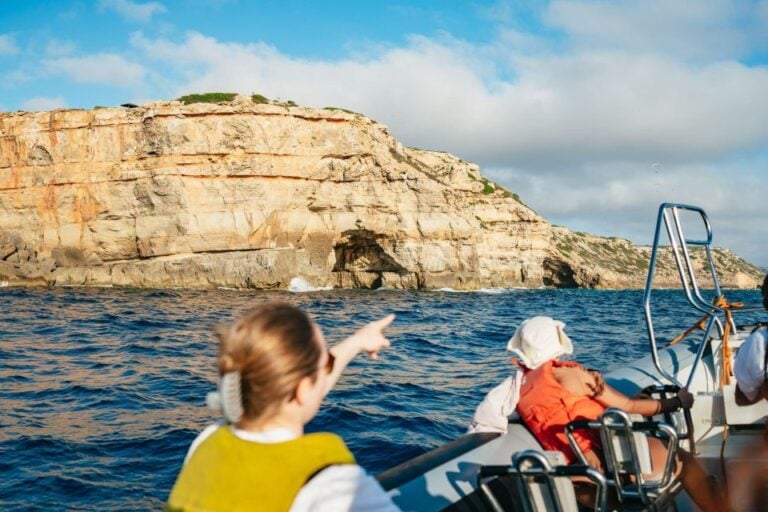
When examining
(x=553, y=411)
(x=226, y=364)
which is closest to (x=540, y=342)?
(x=553, y=411)

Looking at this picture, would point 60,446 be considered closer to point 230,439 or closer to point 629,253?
point 230,439

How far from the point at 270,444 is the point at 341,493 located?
187 mm

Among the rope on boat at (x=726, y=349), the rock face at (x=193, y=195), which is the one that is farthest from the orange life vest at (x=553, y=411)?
the rock face at (x=193, y=195)

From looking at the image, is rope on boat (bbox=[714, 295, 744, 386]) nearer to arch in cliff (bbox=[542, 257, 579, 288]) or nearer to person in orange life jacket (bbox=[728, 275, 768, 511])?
person in orange life jacket (bbox=[728, 275, 768, 511])

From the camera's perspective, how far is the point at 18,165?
133 feet

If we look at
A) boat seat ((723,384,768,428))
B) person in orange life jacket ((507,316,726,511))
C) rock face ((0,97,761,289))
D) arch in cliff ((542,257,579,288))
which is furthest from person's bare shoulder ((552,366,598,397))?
arch in cliff ((542,257,579,288))

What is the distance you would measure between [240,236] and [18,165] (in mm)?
14523

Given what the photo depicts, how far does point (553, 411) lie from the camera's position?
3.62 metres

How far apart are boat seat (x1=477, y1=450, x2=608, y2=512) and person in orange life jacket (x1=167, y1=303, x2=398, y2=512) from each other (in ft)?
3.81

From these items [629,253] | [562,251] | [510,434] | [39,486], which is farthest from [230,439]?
[629,253]

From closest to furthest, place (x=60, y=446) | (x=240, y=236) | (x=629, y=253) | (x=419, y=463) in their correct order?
(x=419, y=463) → (x=60, y=446) → (x=240, y=236) → (x=629, y=253)

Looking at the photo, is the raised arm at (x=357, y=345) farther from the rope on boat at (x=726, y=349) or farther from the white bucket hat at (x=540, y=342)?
the rope on boat at (x=726, y=349)

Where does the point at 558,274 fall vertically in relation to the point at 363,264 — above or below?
below

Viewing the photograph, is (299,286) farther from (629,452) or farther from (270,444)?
(270,444)
